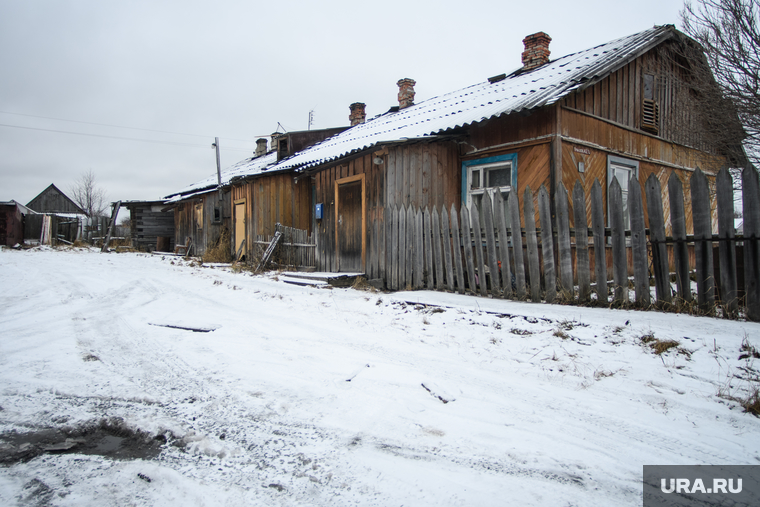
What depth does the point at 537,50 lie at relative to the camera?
426 inches

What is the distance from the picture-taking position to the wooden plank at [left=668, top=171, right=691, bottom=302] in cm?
415

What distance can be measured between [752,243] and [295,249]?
31.8 feet

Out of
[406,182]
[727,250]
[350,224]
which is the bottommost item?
[727,250]

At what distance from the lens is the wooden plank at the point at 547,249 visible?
5.14m

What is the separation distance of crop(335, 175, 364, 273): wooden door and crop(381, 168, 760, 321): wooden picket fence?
8.03ft

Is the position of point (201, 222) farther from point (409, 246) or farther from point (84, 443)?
point (84, 443)

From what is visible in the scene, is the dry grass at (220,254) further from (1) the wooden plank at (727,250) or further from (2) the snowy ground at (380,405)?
(1) the wooden plank at (727,250)

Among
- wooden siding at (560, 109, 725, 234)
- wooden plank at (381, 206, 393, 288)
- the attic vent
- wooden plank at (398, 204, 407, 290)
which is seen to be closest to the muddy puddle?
wooden plank at (398, 204, 407, 290)

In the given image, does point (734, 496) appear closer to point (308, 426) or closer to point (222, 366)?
point (308, 426)

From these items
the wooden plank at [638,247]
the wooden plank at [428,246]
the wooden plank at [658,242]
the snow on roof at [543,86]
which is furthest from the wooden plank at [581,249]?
the wooden plank at [428,246]

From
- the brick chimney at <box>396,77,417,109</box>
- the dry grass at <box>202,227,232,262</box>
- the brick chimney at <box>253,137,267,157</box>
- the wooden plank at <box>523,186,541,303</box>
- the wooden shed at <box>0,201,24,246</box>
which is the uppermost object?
the brick chimney at <box>253,137,267,157</box>

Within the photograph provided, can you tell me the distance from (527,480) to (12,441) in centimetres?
269

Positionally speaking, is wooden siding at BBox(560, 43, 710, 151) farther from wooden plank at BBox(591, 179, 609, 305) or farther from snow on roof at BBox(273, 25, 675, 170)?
wooden plank at BBox(591, 179, 609, 305)

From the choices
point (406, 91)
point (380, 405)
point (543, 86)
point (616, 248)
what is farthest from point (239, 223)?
point (380, 405)
